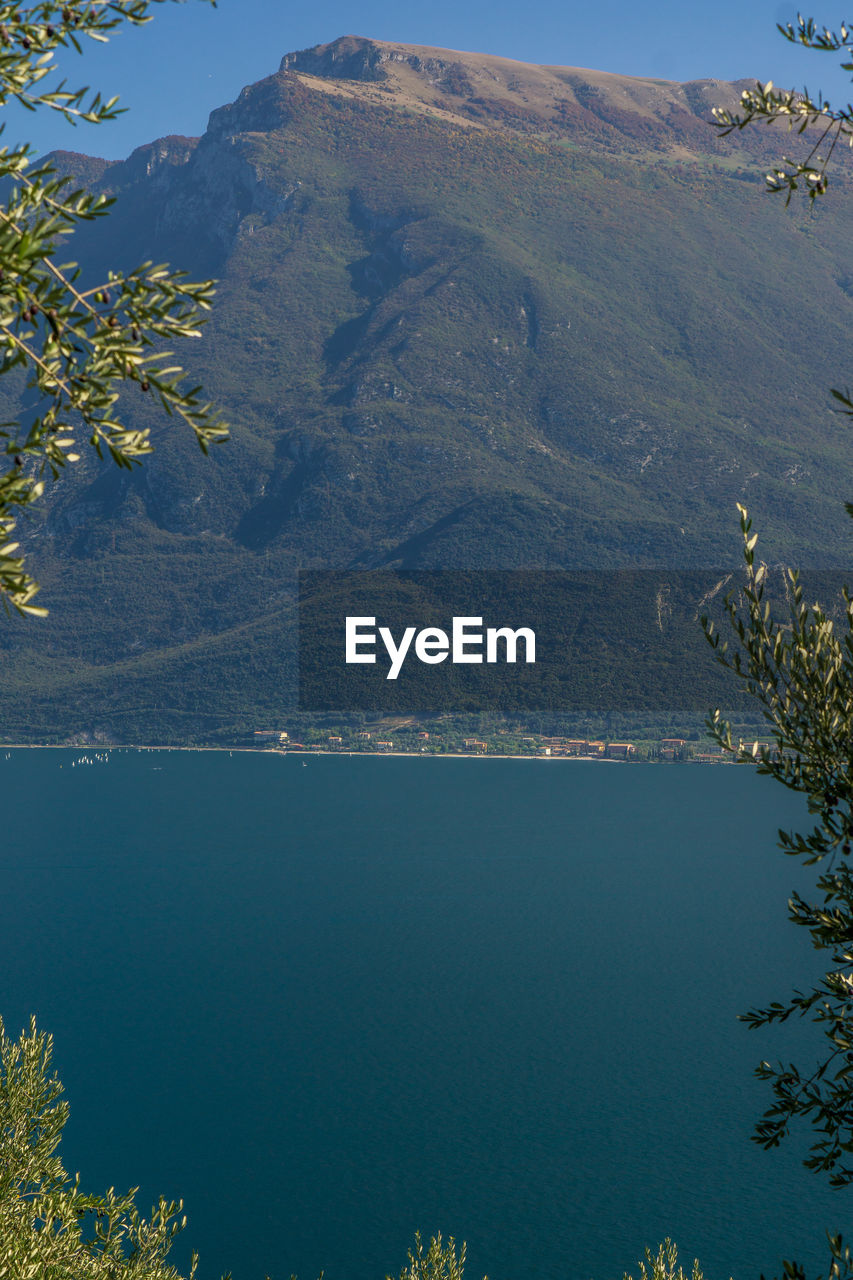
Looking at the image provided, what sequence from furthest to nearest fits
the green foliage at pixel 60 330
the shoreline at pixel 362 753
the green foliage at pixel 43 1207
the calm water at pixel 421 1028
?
the shoreline at pixel 362 753 < the calm water at pixel 421 1028 < the green foliage at pixel 43 1207 < the green foliage at pixel 60 330

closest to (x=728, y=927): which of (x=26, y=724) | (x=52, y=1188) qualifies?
(x=52, y=1188)

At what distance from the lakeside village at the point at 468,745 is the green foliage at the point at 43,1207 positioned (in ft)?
465

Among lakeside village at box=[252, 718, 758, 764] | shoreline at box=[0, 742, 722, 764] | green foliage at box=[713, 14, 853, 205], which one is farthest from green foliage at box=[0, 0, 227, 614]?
shoreline at box=[0, 742, 722, 764]

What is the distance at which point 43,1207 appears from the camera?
1416cm

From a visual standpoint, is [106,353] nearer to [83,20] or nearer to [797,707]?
[83,20]

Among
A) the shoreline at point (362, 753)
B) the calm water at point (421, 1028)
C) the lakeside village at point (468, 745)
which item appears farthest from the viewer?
the shoreline at point (362, 753)

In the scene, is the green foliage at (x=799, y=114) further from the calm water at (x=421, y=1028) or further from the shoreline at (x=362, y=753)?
the shoreline at (x=362, y=753)

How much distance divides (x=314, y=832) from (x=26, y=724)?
87484 millimetres

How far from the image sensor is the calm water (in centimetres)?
4038

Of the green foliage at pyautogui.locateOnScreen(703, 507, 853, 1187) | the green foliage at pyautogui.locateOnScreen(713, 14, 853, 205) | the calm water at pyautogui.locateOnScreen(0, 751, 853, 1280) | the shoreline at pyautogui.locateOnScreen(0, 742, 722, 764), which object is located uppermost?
the shoreline at pyautogui.locateOnScreen(0, 742, 722, 764)

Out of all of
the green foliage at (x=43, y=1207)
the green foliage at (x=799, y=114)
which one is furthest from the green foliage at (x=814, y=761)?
the green foliage at (x=43, y=1207)

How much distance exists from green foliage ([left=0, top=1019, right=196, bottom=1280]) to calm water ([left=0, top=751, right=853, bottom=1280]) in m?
20.5

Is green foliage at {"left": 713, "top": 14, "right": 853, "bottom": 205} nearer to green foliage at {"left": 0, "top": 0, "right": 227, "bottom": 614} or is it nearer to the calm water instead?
green foliage at {"left": 0, "top": 0, "right": 227, "bottom": 614}

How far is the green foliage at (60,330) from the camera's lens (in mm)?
3377
